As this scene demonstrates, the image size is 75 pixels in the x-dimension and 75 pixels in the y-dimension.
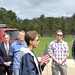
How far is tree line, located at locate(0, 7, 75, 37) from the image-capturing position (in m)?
88.8

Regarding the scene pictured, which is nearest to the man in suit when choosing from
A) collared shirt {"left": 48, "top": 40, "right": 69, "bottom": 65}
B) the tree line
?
collared shirt {"left": 48, "top": 40, "right": 69, "bottom": 65}

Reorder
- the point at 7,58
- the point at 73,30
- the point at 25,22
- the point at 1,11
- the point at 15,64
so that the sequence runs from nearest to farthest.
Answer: the point at 15,64, the point at 7,58, the point at 1,11, the point at 25,22, the point at 73,30

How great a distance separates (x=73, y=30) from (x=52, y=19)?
955 centimetres

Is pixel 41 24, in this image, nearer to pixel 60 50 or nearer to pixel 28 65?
pixel 60 50

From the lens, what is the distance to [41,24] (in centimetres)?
10250

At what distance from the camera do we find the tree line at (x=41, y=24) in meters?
88.8

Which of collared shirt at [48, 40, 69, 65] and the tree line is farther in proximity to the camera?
the tree line

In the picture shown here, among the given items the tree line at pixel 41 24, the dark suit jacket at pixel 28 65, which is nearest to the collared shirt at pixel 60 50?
the dark suit jacket at pixel 28 65

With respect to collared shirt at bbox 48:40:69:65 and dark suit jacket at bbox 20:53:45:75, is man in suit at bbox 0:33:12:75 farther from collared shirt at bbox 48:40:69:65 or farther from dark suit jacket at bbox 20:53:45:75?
dark suit jacket at bbox 20:53:45:75

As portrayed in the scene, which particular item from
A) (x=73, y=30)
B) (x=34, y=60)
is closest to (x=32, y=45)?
(x=34, y=60)

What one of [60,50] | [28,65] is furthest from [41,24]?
[28,65]

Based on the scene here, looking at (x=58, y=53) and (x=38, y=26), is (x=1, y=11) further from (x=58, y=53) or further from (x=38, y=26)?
(x=58, y=53)

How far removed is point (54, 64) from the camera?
23.9 ft

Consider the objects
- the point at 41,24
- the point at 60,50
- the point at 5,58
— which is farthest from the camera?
the point at 41,24
